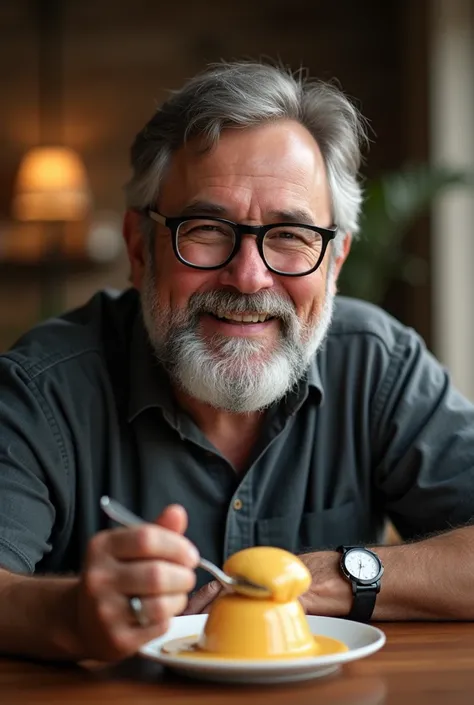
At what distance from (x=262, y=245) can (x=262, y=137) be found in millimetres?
198

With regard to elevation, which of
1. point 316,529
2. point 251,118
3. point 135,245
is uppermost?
point 251,118

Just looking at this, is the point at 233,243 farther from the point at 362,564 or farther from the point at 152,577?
the point at 152,577

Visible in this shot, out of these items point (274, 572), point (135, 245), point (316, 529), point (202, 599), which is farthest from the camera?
point (135, 245)

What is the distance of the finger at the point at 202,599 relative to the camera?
144cm

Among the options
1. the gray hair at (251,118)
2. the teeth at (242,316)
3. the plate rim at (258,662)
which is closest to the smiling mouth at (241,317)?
the teeth at (242,316)

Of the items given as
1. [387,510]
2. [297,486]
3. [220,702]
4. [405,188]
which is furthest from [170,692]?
[405,188]

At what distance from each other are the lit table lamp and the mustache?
3562mm

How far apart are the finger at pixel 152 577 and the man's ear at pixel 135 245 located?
988mm

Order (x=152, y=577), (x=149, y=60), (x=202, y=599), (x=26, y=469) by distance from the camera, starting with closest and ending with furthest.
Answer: (x=152, y=577)
(x=202, y=599)
(x=26, y=469)
(x=149, y=60)

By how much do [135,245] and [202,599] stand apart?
0.82 metres

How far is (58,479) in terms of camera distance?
176 cm

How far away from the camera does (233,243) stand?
5.90 feet

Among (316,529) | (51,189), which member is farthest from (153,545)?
(51,189)

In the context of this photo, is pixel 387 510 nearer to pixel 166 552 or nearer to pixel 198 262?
pixel 198 262
